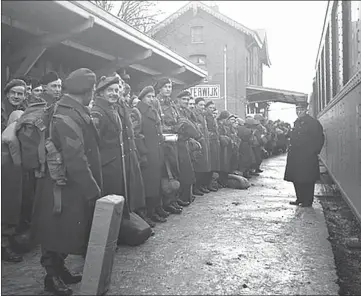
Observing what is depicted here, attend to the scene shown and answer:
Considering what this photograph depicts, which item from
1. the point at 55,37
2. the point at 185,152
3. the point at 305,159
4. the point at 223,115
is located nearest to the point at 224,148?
the point at 223,115

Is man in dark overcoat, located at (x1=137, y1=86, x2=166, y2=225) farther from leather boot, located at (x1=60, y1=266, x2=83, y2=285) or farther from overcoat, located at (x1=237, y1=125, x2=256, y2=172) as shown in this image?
overcoat, located at (x1=237, y1=125, x2=256, y2=172)

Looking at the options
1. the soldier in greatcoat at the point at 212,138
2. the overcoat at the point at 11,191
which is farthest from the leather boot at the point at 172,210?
the overcoat at the point at 11,191

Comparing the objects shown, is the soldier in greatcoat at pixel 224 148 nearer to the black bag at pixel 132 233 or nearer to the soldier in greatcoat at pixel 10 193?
the black bag at pixel 132 233

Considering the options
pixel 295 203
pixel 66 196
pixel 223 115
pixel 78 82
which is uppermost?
pixel 78 82

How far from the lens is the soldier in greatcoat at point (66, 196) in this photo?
3098 mm

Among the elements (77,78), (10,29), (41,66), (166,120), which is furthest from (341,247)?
(41,66)

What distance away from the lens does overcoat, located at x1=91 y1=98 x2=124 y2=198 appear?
416 cm

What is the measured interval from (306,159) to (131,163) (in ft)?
10.5

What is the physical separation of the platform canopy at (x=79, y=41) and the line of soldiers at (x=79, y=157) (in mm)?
601

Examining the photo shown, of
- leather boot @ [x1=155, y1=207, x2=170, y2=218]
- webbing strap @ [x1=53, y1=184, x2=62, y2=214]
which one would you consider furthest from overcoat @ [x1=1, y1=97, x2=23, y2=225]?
leather boot @ [x1=155, y1=207, x2=170, y2=218]

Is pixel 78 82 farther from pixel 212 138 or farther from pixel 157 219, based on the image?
pixel 212 138

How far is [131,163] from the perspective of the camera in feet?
15.0

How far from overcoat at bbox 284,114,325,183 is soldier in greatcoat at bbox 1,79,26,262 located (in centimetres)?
411

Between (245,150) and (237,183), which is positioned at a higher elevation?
(245,150)
